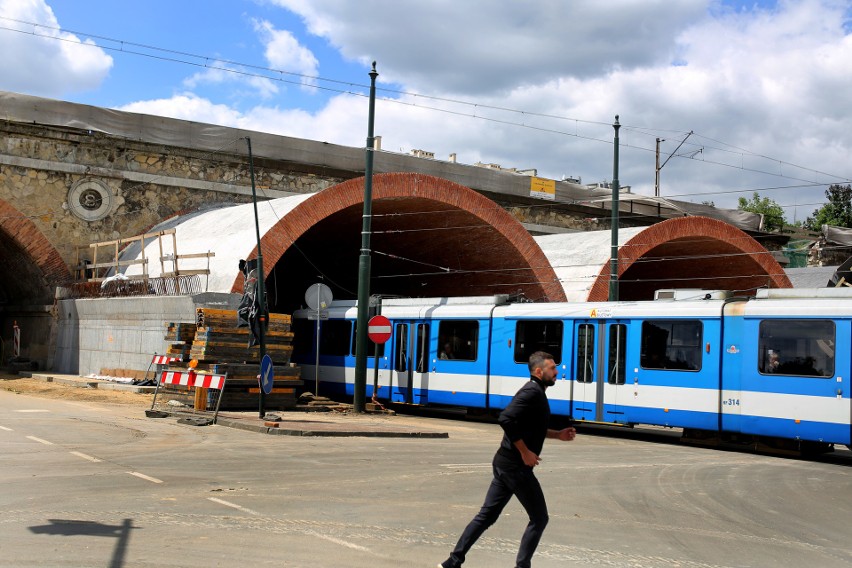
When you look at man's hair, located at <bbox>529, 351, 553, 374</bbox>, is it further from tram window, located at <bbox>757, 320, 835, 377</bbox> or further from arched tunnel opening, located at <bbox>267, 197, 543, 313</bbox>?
arched tunnel opening, located at <bbox>267, 197, 543, 313</bbox>

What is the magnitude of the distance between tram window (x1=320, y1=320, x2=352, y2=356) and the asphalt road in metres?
10.7

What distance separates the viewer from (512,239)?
31.0 meters

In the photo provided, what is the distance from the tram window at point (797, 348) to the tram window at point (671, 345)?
56.1 inches

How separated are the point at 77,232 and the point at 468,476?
888 inches

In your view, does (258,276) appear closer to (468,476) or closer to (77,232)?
(468,476)

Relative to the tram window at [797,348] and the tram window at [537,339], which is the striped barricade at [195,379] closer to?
the tram window at [537,339]

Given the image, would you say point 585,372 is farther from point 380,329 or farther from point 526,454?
point 526,454

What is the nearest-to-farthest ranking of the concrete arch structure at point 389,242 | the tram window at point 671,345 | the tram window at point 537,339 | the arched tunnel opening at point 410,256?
the tram window at point 671,345 → the tram window at point 537,339 → the concrete arch structure at point 389,242 → the arched tunnel opening at point 410,256

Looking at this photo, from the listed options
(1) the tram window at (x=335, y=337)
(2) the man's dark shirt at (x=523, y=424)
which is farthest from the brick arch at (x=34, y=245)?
(2) the man's dark shirt at (x=523, y=424)

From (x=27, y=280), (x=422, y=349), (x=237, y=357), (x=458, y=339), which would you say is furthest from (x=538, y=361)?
(x=27, y=280)

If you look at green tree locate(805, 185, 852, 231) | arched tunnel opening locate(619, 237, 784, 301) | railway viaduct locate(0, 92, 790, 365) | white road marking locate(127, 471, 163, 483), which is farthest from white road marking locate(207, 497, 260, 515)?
green tree locate(805, 185, 852, 231)

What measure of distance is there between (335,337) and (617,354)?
9983 millimetres

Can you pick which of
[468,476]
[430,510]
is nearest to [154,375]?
[468,476]

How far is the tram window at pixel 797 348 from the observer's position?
55.4 feet
